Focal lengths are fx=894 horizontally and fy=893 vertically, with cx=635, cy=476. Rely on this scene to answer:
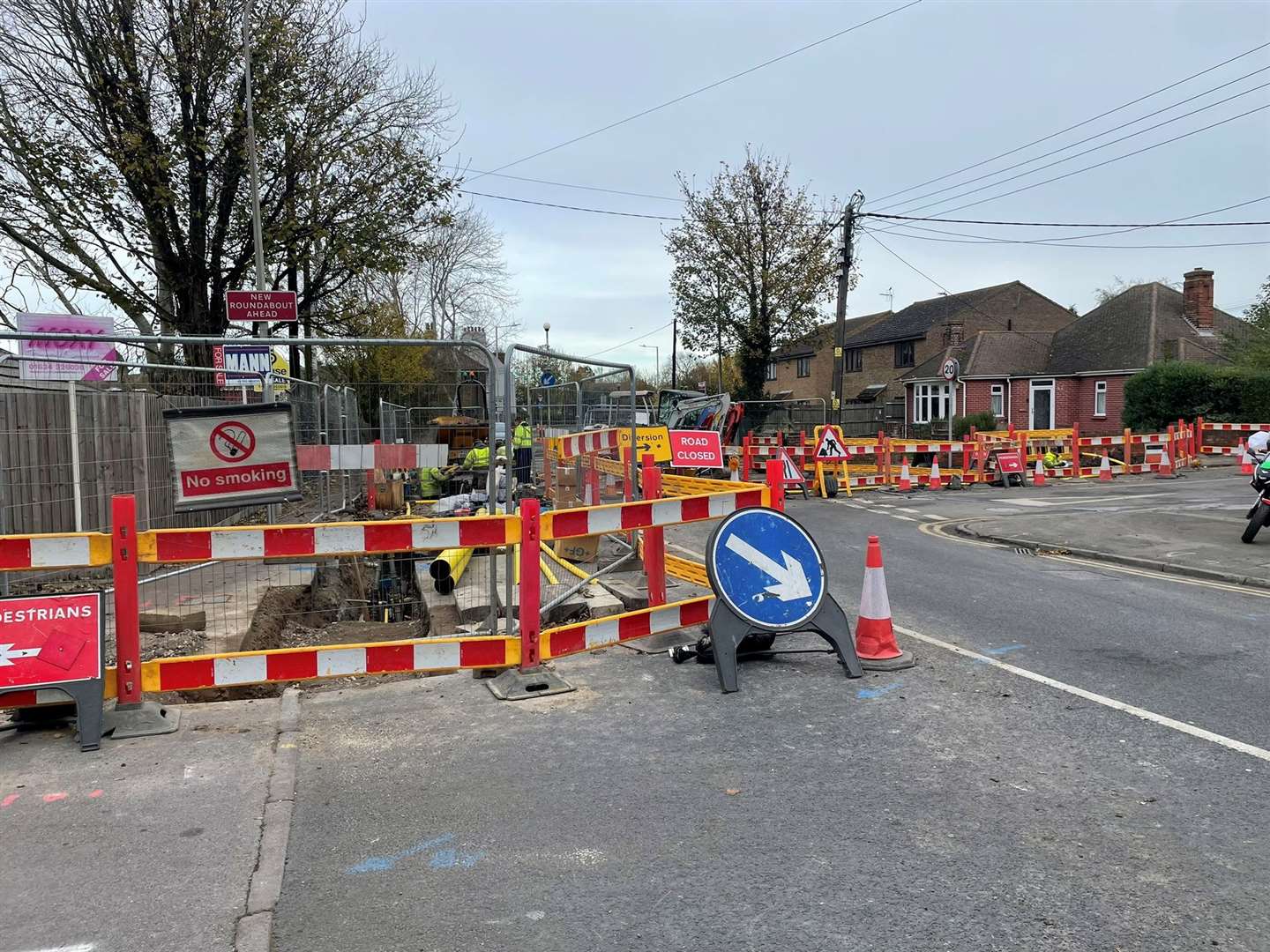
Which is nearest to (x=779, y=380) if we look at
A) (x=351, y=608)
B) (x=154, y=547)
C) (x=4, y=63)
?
(x=4, y=63)

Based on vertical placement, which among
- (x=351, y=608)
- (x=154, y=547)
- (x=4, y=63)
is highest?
(x=4, y=63)

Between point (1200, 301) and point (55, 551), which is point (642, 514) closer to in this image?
point (55, 551)

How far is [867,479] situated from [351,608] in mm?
15483

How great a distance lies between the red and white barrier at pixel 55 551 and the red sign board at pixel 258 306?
11.7m

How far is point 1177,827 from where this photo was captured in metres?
3.82

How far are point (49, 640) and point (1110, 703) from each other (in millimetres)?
6210

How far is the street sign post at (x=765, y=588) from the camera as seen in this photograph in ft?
19.4

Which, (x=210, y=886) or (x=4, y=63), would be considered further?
(x=4, y=63)

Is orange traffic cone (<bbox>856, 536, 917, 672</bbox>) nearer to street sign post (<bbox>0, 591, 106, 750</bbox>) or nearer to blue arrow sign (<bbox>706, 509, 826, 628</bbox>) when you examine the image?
blue arrow sign (<bbox>706, 509, 826, 628</bbox>)

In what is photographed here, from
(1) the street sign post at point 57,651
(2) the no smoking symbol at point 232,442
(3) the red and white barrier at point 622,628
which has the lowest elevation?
(3) the red and white barrier at point 622,628

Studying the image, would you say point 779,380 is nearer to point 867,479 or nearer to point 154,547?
point 867,479

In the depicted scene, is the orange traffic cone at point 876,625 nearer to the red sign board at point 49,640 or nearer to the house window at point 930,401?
the red sign board at point 49,640

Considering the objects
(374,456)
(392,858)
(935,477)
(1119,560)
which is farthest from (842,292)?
(392,858)

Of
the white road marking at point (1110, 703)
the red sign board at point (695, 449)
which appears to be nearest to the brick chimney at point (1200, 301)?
the red sign board at point (695, 449)
